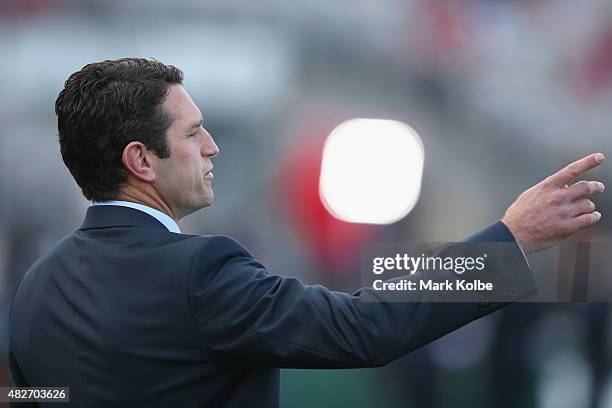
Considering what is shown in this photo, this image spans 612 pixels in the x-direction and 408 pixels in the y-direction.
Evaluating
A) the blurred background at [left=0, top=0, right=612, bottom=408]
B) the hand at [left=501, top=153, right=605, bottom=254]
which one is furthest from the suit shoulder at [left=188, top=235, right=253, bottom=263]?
the blurred background at [left=0, top=0, right=612, bottom=408]

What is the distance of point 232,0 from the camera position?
83.5 inches

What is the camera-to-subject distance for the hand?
3.32ft

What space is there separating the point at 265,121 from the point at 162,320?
110 cm

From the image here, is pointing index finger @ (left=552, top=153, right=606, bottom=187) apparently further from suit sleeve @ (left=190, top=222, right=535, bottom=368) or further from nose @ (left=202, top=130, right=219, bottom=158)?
nose @ (left=202, top=130, right=219, bottom=158)

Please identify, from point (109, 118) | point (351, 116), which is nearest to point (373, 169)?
point (351, 116)

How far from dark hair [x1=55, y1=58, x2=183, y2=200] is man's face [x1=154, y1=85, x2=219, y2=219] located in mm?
13

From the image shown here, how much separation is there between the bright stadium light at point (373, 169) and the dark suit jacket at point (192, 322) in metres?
0.97

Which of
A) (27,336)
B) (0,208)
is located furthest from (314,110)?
(27,336)

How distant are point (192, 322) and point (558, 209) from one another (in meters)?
0.47

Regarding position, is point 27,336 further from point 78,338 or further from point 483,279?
point 483,279

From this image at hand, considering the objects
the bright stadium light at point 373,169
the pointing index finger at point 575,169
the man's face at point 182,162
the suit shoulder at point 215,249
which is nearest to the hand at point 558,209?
the pointing index finger at point 575,169

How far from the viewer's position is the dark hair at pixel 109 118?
3.89 feet

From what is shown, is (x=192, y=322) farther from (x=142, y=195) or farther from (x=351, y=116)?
(x=351, y=116)

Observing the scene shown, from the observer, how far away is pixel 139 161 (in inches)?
47.0
